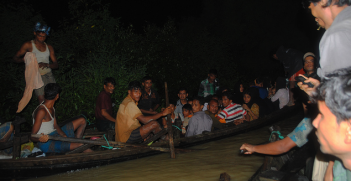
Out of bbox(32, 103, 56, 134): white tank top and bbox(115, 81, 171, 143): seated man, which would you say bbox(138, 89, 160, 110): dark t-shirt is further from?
bbox(32, 103, 56, 134): white tank top

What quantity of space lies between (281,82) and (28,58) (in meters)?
7.17

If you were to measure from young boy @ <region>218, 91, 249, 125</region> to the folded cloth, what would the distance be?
13.7 feet

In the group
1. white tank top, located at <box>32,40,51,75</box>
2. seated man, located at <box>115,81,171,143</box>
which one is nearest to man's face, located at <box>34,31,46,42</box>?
white tank top, located at <box>32,40,51,75</box>

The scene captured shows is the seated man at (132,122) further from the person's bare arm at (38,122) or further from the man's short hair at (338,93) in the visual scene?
the man's short hair at (338,93)

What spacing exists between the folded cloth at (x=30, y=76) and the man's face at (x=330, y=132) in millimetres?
5203

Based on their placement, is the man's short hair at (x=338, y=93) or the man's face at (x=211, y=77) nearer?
the man's short hair at (x=338, y=93)

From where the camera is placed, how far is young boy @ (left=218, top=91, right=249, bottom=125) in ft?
20.9

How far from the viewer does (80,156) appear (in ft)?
14.2

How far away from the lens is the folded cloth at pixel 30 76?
5.03 metres

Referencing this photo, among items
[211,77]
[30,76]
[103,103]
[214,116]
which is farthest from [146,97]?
[30,76]

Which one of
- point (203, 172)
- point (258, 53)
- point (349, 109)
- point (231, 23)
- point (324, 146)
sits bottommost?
point (203, 172)

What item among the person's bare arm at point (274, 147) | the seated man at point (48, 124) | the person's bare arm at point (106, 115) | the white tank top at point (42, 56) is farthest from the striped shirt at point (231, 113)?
the white tank top at point (42, 56)

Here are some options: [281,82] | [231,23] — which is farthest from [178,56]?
[231,23]

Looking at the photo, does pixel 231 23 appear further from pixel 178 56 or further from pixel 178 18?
pixel 178 56
